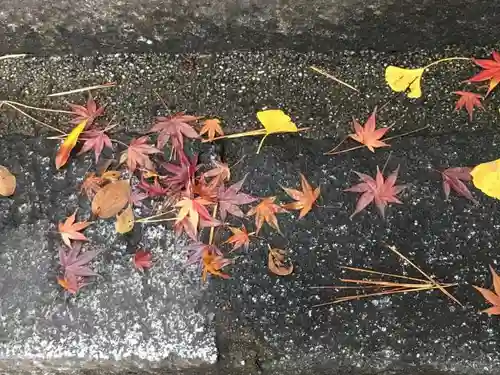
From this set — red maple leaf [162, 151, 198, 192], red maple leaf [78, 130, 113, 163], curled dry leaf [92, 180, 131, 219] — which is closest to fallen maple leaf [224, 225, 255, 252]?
red maple leaf [162, 151, 198, 192]

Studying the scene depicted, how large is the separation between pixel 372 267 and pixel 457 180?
11.7 inches

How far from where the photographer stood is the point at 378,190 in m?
1.60

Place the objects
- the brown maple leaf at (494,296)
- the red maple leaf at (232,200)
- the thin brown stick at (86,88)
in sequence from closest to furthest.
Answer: the brown maple leaf at (494,296) → the red maple leaf at (232,200) → the thin brown stick at (86,88)

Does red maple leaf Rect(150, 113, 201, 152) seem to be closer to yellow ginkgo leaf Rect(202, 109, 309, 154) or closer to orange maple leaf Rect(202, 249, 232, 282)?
yellow ginkgo leaf Rect(202, 109, 309, 154)

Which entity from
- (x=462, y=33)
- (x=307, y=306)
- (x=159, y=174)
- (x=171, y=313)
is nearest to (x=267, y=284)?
(x=307, y=306)

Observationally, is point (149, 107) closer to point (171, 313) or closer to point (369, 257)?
point (171, 313)

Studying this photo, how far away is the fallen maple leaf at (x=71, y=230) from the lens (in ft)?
5.26

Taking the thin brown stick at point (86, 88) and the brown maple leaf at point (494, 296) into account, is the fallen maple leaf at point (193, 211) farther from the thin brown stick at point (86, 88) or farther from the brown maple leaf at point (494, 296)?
the brown maple leaf at point (494, 296)

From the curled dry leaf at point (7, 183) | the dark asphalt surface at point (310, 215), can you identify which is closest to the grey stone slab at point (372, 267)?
the dark asphalt surface at point (310, 215)

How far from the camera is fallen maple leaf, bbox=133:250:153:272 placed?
159cm

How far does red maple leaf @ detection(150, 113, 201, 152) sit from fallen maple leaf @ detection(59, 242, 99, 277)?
1.04 feet

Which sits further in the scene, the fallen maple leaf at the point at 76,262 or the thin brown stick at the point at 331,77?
the thin brown stick at the point at 331,77

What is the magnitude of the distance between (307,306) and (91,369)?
0.54m

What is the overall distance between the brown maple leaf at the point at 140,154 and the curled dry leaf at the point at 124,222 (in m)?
0.11
